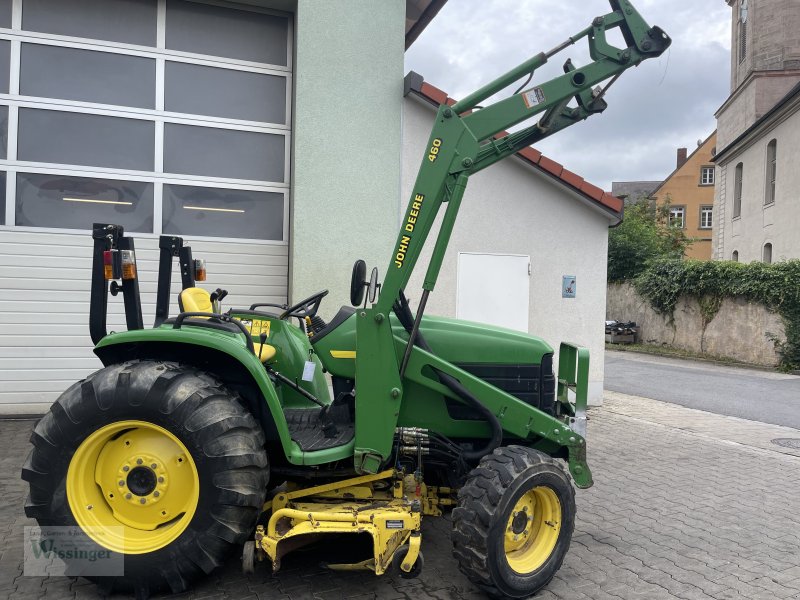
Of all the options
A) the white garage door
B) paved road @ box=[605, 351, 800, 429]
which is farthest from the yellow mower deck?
paved road @ box=[605, 351, 800, 429]

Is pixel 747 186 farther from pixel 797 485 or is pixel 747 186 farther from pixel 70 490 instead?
pixel 70 490

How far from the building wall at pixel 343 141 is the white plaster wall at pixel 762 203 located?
1682cm

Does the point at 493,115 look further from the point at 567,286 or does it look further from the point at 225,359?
the point at 567,286

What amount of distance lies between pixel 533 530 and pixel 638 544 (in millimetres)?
1129

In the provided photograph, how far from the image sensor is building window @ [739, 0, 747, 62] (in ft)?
101

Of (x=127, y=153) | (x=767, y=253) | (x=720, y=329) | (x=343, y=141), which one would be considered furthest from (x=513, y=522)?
(x=767, y=253)

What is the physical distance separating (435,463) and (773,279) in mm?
16387

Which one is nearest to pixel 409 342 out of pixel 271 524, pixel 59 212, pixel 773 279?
pixel 271 524

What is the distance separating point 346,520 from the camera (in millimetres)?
3266

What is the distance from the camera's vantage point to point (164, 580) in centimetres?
316

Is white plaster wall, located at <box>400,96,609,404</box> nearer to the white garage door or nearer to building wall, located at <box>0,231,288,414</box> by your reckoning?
the white garage door

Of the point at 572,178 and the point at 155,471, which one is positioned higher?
the point at 572,178

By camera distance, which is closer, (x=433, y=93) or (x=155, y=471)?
(x=155, y=471)

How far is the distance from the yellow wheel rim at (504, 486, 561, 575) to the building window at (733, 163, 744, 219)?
28.5 m
